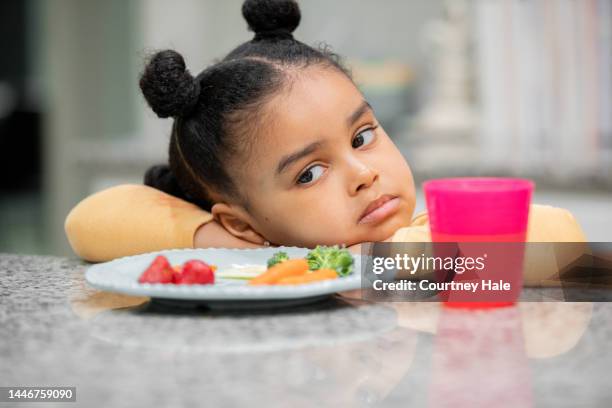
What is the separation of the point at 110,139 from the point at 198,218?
272 centimetres

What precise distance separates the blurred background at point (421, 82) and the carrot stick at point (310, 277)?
0.74 metres

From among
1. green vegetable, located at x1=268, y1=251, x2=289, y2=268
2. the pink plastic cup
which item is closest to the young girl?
green vegetable, located at x1=268, y1=251, x2=289, y2=268

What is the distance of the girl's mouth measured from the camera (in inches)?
46.3

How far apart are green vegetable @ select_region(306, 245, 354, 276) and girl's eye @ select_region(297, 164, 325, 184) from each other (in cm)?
26

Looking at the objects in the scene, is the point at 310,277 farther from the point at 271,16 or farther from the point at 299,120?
the point at 271,16

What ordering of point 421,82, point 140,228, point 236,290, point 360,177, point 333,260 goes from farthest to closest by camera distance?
point 421,82 < point 140,228 < point 360,177 < point 333,260 < point 236,290

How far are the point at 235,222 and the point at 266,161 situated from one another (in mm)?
140

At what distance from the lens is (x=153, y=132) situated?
11.9ft

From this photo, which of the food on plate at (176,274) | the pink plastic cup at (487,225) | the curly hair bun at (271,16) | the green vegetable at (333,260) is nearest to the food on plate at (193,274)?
the food on plate at (176,274)

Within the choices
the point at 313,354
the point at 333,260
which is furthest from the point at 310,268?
the point at 313,354

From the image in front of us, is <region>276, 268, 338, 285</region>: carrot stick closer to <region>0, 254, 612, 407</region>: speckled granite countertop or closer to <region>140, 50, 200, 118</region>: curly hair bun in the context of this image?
<region>0, 254, 612, 407</region>: speckled granite countertop

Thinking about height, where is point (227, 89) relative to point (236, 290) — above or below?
above

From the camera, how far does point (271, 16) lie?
1.35 meters

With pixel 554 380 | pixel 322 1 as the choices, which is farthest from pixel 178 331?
pixel 322 1
